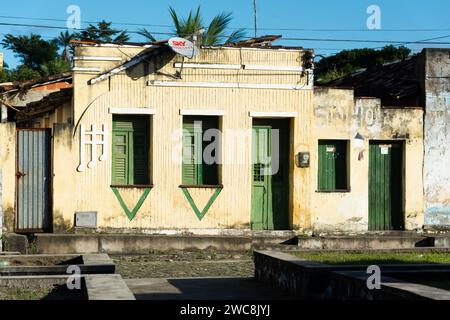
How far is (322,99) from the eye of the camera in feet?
68.3

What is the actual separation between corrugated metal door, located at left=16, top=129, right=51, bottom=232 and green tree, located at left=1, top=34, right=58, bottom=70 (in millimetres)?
44356

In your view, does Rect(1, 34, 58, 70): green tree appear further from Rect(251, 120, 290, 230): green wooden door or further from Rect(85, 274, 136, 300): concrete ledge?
Rect(85, 274, 136, 300): concrete ledge

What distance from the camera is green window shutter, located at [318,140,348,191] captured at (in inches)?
832

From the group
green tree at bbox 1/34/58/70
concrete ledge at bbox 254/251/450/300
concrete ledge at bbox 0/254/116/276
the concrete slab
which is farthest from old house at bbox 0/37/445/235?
green tree at bbox 1/34/58/70

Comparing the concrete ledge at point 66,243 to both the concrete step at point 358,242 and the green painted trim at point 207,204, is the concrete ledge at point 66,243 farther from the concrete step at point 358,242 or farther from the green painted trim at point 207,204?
the concrete step at point 358,242

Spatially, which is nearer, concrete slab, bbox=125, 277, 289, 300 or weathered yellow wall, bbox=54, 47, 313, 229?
concrete slab, bbox=125, 277, 289, 300

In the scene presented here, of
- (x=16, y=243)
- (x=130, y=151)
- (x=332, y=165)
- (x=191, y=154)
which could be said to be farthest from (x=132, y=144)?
(x=332, y=165)

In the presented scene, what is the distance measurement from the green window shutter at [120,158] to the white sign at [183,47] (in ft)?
7.41

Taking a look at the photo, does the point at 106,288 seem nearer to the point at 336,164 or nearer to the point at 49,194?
the point at 49,194

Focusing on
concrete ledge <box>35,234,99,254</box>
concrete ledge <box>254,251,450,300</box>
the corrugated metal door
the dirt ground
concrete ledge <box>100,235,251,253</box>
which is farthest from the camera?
the corrugated metal door

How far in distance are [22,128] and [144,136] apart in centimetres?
272
